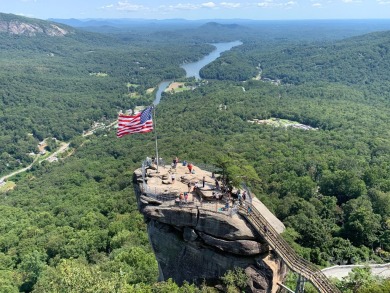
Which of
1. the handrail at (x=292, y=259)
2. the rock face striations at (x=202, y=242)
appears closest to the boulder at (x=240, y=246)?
the rock face striations at (x=202, y=242)

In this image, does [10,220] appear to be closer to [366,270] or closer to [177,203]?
[177,203]

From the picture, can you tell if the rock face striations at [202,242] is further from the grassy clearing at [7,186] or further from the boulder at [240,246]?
the grassy clearing at [7,186]

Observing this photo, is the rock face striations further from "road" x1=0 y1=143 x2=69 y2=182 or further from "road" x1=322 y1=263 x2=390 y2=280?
"road" x1=0 y1=143 x2=69 y2=182

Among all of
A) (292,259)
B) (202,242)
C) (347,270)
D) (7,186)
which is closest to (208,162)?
(347,270)

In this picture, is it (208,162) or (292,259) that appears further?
(208,162)

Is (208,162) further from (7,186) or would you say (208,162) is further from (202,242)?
(7,186)
